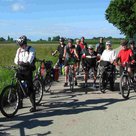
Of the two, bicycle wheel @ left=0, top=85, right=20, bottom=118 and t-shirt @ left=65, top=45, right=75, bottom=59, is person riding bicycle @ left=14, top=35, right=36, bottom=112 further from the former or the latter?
t-shirt @ left=65, top=45, right=75, bottom=59

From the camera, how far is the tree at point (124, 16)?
2618 inches

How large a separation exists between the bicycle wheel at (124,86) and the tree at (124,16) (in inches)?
2107

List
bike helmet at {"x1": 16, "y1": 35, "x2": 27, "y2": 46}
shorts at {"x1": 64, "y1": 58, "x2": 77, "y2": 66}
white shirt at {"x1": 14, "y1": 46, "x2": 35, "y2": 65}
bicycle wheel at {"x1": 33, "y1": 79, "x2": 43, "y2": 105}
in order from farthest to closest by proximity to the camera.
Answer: shorts at {"x1": 64, "y1": 58, "x2": 77, "y2": 66}, bicycle wheel at {"x1": 33, "y1": 79, "x2": 43, "y2": 105}, white shirt at {"x1": 14, "y1": 46, "x2": 35, "y2": 65}, bike helmet at {"x1": 16, "y1": 35, "x2": 27, "y2": 46}

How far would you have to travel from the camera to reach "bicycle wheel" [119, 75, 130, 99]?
12.8 meters

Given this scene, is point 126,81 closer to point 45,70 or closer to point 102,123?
point 45,70

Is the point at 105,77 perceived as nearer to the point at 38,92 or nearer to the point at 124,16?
the point at 38,92

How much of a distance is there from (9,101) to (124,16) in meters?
60.2

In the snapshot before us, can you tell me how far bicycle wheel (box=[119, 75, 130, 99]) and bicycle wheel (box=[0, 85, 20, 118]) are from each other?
13.5 feet

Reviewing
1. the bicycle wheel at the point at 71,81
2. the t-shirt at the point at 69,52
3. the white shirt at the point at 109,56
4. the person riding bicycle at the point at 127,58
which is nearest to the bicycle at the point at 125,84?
the person riding bicycle at the point at 127,58

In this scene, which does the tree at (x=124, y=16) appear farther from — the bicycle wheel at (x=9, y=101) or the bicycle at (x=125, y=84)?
the bicycle wheel at (x=9, y=101)

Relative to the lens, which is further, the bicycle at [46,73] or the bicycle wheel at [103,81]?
the bicycle wheel at [103,81]

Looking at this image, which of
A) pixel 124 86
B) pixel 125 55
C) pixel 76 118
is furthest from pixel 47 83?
pixel 76 118

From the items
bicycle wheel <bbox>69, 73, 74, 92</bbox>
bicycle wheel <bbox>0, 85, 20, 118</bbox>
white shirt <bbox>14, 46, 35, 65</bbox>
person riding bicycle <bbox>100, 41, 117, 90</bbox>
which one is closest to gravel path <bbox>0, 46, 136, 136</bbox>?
bicycle wheel <bbox>0, 85, 20, 118</bbox>

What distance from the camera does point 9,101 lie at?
9531 millimetres
